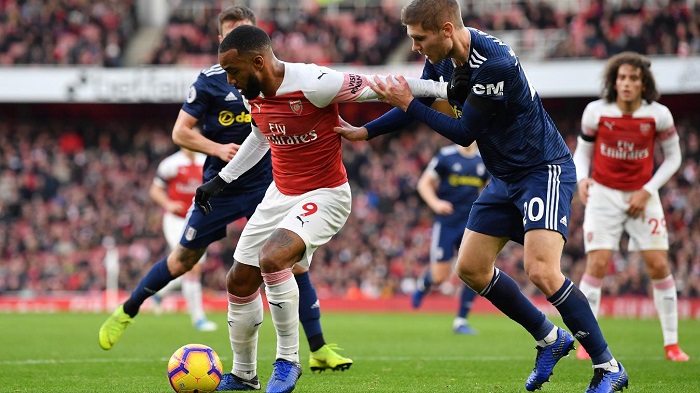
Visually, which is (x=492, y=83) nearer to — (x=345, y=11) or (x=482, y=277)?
(x=482, y=277)

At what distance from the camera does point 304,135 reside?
6.47m

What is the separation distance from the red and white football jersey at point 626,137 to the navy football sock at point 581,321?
144 inches

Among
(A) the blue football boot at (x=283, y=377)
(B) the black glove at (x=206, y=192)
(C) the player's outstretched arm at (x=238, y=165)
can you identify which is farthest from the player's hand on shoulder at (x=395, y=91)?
(A) the blue football boot at (x=283, y=377)

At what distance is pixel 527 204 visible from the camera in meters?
6.23

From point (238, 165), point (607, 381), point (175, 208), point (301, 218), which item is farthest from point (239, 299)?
point (175, 208)

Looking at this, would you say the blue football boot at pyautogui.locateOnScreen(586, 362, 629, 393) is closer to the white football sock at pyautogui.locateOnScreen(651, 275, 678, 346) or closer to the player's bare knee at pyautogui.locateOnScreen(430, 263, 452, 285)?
the white football sock at pyautogui.locateOnScreen(651, 275, 678, 346)

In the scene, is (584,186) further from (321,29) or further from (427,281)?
(321,29)

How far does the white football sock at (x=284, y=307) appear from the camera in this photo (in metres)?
6.27

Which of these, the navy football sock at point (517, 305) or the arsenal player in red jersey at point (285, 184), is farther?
the navy football sock at point (517, 305)

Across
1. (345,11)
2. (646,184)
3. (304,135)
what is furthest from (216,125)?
(345,11)

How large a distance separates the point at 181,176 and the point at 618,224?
7296 mm

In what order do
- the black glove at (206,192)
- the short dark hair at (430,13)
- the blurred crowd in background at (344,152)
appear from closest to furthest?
the short dark hair at (430,13), the black glove at (206,192), the blurred crowd in background at (344,152)

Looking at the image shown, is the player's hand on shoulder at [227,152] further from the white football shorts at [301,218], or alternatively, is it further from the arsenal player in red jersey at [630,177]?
the arsenal player in red jersey at [630,177]

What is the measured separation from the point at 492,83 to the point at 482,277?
1464mm
